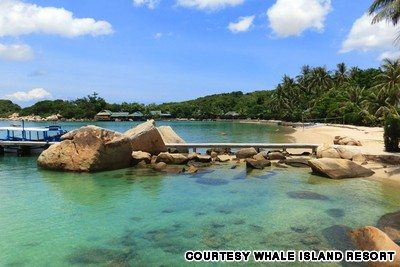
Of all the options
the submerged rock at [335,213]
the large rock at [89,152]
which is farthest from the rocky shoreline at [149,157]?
the submerged rock at [335,213]

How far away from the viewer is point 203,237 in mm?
10516

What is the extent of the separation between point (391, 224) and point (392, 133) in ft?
41.8

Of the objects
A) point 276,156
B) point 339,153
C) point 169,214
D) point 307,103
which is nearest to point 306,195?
point 169,214

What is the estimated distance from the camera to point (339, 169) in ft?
60.7

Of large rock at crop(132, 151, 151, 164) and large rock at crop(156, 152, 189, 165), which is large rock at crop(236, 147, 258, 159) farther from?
large rock at crop(132, 151, 151, 164)

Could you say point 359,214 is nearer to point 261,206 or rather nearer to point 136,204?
point 261,206

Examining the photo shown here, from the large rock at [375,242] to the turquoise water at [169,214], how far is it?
99 cm

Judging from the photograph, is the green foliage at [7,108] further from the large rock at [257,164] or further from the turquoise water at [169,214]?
the turquoise water at [169,214]

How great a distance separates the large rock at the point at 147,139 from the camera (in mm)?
24734

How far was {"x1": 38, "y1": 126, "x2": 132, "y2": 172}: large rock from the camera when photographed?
21078 mm

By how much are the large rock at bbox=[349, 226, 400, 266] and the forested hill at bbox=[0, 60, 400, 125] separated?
42.2 metres

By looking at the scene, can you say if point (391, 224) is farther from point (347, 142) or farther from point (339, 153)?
point (347, 142)

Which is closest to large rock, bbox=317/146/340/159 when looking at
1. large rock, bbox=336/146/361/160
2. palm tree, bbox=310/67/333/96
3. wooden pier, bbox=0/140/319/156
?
large rock, bbox=336/146/361/160

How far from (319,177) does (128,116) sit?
398 ft
